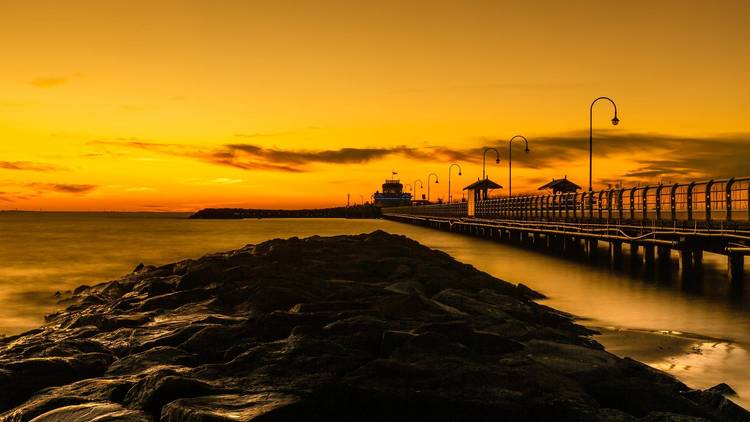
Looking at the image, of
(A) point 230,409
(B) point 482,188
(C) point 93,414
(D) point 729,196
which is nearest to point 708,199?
(D) point 729,196

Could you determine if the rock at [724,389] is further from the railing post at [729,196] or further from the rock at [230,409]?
the railing post at [729,196]

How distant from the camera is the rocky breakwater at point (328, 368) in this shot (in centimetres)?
737

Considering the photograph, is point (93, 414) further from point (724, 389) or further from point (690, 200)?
point (690, 200)

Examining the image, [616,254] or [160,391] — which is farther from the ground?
[160,391]

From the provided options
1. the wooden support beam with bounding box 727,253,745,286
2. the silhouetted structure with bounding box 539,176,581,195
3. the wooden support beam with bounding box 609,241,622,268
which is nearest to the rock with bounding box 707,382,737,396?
the wooden support beam with bounding box 727,253,745,286

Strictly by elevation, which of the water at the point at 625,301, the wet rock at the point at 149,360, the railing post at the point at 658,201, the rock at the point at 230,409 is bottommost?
the water at the point at 625,301

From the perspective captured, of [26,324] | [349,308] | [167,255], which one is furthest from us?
[167,255]

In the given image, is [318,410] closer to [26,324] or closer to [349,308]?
[349,308]

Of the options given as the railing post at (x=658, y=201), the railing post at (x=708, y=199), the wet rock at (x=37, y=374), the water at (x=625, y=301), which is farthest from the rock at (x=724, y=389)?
the railing post at (x=658, y=201)

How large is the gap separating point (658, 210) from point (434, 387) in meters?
26.6

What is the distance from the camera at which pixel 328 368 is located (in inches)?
351

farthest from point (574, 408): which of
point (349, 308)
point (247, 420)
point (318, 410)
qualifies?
point (349, 308)

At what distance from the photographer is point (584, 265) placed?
116ft

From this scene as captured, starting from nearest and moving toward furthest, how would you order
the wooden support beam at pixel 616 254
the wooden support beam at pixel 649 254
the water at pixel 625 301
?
the water at pixel 625 301, the wooden support beam at pixel 649 254, the wooden support beam at pixel 616 254
